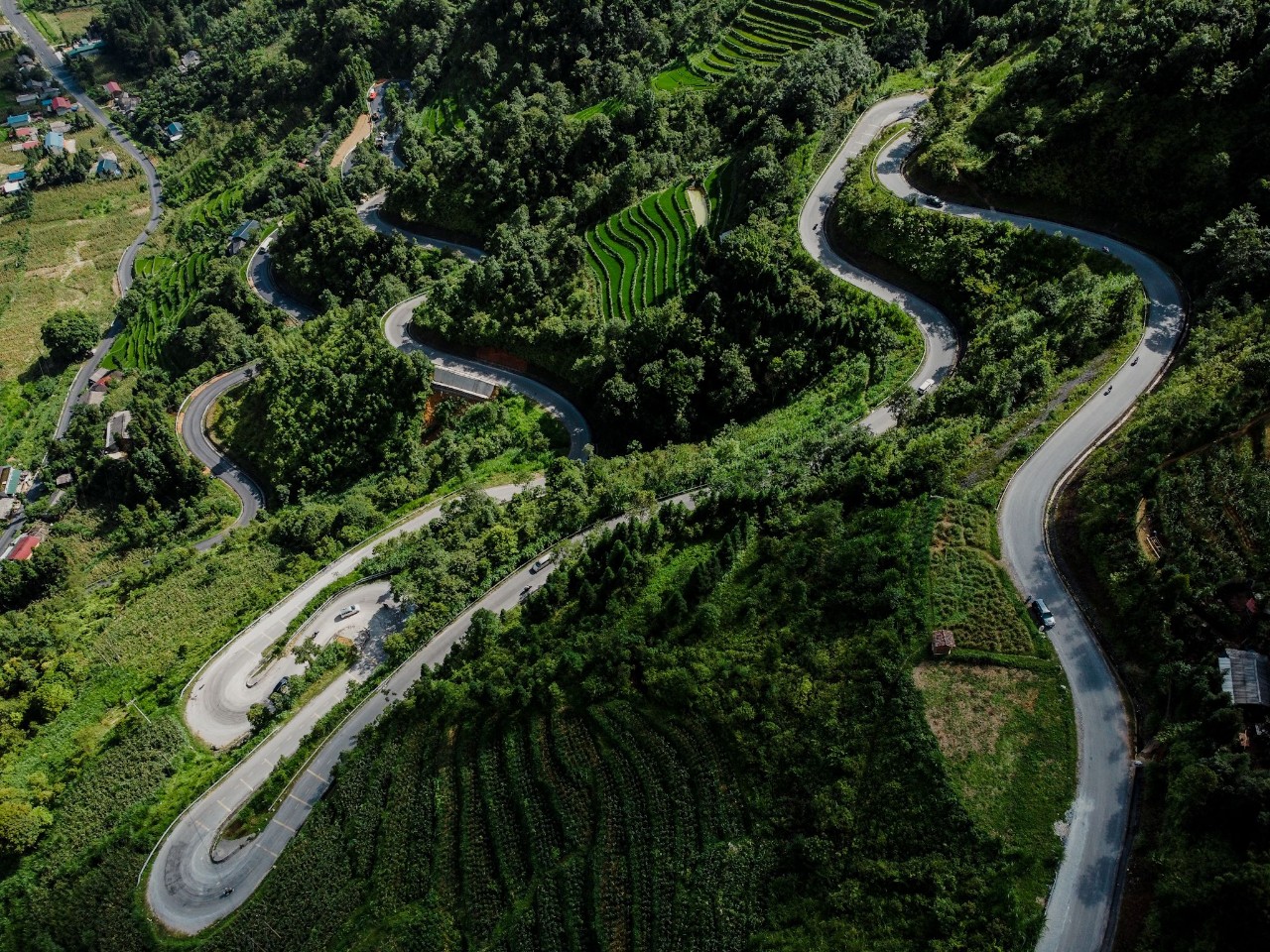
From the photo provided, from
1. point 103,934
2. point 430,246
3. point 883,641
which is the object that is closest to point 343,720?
point 103,934

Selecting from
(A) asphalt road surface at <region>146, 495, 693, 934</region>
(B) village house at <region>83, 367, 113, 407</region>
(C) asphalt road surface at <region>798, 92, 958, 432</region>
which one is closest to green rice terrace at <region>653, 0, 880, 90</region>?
(C) asphalt road surface at <region>798, 92, 958, 432</region>

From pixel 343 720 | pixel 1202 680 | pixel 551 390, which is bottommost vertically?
pixel 343 720

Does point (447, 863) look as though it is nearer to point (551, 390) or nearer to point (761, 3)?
point (551, 390)

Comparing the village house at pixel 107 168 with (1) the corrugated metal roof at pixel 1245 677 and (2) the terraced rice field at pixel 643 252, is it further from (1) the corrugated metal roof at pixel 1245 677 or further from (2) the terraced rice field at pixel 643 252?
(1) the corrugated metal roof at pixel 1245 677

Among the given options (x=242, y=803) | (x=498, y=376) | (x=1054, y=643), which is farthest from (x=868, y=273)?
(x=242, y=803)

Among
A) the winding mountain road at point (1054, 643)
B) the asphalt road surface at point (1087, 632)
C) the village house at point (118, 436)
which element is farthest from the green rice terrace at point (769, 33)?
the village house at point (118, 436)

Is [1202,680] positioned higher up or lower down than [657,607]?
higher up

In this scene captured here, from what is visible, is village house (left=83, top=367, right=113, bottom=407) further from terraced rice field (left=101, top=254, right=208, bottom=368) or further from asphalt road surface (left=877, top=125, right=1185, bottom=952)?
asphalt road surface (left=877, top=125, right=1185, bottom=952)

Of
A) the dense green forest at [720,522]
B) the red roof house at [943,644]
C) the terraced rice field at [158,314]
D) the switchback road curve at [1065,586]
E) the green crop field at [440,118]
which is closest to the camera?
the switchback road curve at [1065,586]
